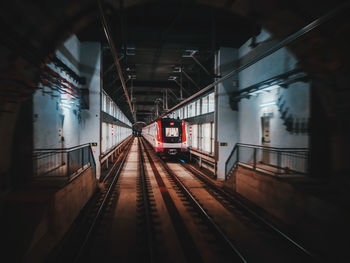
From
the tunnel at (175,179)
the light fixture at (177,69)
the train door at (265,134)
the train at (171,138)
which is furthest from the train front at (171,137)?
the train door at (265,134)

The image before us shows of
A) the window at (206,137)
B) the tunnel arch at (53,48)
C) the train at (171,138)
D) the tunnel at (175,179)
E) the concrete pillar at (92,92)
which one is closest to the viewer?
the tunnel at (175,179)

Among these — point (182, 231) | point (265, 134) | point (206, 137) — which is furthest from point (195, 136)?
point (182, 231)

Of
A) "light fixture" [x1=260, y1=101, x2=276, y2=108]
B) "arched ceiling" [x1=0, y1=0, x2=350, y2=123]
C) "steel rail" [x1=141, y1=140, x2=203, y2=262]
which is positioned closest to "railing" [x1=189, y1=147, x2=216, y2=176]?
"steel rail" [x1=141, y1=140, x2=203, y2=262]

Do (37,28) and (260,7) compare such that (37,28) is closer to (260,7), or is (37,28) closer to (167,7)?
(167,7)

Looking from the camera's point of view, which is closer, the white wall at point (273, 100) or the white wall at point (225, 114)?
the white wall at point (273, 100)

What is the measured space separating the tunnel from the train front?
4.99m

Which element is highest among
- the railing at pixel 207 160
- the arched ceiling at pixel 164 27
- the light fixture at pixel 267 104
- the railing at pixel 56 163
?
the arched ceiling at pixel 164 27

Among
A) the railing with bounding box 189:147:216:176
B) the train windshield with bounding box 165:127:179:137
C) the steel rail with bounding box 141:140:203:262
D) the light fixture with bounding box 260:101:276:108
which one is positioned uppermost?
the light fixture with bounding box 260:101:276:108

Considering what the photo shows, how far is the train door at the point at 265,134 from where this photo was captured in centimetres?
742

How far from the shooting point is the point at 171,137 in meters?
14.2

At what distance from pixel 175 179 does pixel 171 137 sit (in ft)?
17.7

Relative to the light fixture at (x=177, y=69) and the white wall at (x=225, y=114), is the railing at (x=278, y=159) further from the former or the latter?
the light fixture at (x=177, y=69)

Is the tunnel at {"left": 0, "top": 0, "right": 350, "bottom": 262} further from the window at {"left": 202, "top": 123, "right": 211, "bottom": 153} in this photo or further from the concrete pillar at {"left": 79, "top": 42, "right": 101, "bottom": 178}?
the window at {"left": 202, "top": 123, "right": 211, "bottom": 153}

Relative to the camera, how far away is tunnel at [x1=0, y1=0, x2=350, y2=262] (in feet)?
12.7
